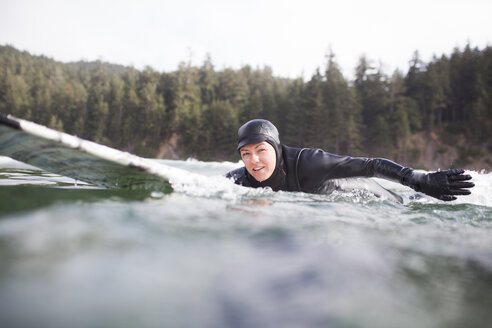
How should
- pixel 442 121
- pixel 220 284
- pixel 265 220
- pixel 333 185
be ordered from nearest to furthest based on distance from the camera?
pixel 220 284, pixel 265 220, pixel 333 185, pixel 442 121

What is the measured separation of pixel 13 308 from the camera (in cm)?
90

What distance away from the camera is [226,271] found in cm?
123

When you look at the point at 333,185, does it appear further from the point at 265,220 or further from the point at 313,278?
the point at 313,278

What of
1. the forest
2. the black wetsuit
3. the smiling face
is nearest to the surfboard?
the smiling face

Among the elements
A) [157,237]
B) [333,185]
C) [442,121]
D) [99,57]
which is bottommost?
[157,237]

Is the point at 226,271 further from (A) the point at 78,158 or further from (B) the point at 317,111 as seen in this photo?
(B) the point at 317,111

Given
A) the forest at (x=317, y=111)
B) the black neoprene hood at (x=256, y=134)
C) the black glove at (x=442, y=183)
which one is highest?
the forest at (x=317, y=111)

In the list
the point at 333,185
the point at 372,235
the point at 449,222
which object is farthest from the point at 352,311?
the point at 333,185

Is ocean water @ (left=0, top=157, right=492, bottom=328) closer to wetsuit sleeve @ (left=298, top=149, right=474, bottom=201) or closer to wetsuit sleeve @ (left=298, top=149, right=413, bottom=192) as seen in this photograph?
wetsuit sleeve @ (left=298, top=149, right=474, bottom=201)

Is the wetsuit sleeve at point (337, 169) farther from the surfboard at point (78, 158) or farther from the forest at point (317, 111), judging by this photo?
the forest at point (317, 111)

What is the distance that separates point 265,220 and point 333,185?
2432mm

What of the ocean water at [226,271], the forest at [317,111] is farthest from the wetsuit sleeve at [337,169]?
the forest at [317,111]

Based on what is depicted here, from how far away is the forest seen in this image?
43.6 metres

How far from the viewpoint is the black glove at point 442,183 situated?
340cm
